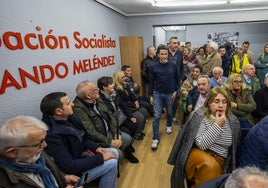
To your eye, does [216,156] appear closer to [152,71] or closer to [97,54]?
[152,71]

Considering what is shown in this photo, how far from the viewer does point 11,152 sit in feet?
3.80

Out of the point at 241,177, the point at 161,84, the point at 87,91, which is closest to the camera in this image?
the point at 241,177

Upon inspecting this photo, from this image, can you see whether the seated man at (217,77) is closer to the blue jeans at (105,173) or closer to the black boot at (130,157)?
the black boot at (130,157)

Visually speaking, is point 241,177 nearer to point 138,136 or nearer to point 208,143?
point 208,143

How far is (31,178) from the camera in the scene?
1.21 metres

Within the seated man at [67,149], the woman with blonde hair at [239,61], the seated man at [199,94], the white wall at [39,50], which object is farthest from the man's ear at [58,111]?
the woman with blonde hair at [239,61]

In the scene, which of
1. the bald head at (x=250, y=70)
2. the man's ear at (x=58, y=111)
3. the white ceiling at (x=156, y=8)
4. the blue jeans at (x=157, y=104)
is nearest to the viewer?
the man's ear at (x=58, y=111)

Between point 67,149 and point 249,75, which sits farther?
point 249,75

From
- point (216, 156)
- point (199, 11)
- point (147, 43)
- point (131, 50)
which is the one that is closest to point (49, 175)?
point (216, 156)

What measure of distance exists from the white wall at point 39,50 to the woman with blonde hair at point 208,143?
55.7 inches

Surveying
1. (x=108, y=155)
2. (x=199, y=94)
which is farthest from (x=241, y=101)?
(x=108, y=155)

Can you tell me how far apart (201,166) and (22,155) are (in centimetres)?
122

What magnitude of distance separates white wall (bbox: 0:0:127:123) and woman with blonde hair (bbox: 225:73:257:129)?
197 centimetres

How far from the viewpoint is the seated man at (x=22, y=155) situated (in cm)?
112
